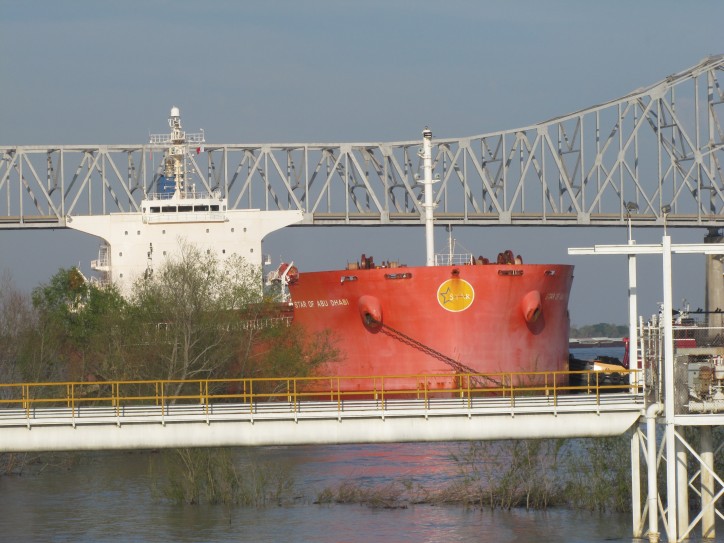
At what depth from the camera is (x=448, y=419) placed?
26.8 meters

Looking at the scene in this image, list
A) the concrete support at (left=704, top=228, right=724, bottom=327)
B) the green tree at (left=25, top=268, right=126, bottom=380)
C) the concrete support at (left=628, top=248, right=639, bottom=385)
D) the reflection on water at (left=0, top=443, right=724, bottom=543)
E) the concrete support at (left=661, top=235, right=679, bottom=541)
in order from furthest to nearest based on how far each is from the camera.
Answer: the concrete support at (left=704, top=228, right=724, bottom=327) → the green tree at (left=25, top=268, right=126, bottom=380) → the reflection on water at (left=0, top=443, right=724, bottom=543) → the concrete support at (left=628, top=248, right=639, bottom=385) → the concrete support at (left=661, top=235, right=679, bottom=541)

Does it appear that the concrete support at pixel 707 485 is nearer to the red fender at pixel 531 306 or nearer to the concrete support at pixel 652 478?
the concrete support at pixel 652 478

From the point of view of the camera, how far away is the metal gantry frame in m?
25.7

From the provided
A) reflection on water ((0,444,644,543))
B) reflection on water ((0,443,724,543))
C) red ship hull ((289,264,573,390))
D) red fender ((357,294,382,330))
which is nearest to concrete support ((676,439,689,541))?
reflection on water ((0,443,724,543))

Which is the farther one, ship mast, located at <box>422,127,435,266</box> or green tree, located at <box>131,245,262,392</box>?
ship mast, located at <box>422,127,435,266</box>

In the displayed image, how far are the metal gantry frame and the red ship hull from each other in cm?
2026

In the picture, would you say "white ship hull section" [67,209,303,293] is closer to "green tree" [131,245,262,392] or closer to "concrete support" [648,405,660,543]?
"green tree" [131,245,262,392]

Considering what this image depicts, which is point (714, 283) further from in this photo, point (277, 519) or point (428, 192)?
point (277, 519)

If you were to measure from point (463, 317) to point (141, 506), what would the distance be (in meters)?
16.8

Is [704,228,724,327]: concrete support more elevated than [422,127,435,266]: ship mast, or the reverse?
[422,127,435,266]: ship mast

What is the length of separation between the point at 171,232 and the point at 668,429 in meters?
40.4

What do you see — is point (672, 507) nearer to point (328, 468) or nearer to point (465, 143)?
point (328, 468)

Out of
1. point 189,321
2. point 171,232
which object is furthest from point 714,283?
point 189,321

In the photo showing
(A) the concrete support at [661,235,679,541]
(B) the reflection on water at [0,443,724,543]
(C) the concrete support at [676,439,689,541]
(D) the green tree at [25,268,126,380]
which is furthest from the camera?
(D) the green tree at [25,268,126,380]
